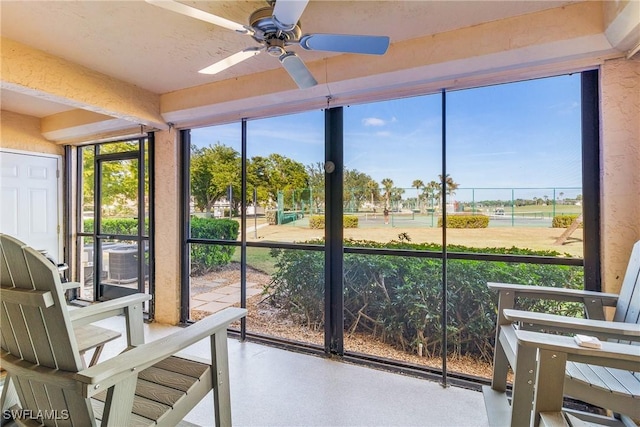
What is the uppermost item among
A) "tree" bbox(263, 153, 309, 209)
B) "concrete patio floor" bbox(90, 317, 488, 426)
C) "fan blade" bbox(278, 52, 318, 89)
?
"fan blade" bbox(278, 52, 318, 89)

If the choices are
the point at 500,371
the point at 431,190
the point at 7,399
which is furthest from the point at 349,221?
the point at 7,399

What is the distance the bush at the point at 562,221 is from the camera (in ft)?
6.93

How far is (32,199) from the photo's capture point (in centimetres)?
396

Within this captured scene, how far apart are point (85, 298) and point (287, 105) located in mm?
3946

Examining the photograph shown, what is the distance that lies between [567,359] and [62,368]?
1.91 m

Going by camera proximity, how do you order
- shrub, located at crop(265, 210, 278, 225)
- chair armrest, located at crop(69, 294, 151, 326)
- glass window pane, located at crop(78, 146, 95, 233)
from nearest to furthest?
chair armrest, located at crop(69, 294, 151, 326) → shrub, located at crop(265, 210, 278, 225) → glass window pane, located at crop(78, 146, 95, 233)

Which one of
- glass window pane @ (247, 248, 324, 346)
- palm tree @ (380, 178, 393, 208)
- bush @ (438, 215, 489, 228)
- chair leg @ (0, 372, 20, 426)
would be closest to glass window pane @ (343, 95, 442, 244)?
palm tree @ (380, 178, 393, 208)

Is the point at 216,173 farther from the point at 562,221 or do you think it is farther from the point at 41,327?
the point at 562,221

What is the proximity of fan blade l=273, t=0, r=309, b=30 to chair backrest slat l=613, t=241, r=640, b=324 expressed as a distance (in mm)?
2116

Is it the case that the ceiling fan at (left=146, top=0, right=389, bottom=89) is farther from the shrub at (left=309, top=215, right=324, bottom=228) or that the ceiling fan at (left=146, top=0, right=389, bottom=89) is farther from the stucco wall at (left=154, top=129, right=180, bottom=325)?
the stucco wall at (left=154, top=129, right=180, bottom=325)

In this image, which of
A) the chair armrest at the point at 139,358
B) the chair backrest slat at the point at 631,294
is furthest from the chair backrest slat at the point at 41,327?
the chair backrest slat at the point at 631,294

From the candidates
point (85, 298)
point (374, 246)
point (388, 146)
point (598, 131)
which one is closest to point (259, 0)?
point (388, 146)

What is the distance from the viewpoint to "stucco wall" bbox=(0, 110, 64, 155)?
3.79m

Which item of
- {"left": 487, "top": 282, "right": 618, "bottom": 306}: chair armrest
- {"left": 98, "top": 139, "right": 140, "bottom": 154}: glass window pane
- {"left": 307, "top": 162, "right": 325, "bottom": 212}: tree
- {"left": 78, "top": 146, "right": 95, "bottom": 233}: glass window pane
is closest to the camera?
{"left": 487, "top": 282, "right": 618, "bottom": 306}: chair armrest
